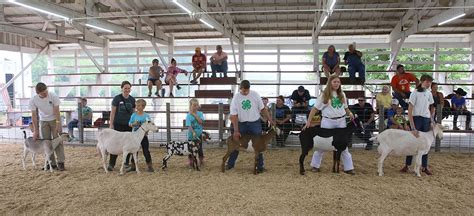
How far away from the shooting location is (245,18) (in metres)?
13.7

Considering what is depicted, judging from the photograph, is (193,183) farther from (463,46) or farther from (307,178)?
(463,46)

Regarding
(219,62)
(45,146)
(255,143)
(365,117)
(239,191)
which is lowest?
(239,191)

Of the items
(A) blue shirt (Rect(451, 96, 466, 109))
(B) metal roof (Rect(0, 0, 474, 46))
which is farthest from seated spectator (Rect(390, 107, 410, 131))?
(B) metal roof (Rect(0, 0, 474, 46))

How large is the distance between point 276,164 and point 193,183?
2.00m

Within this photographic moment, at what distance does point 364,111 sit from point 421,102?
9.17 ft

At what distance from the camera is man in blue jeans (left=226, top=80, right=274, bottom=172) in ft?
19.0

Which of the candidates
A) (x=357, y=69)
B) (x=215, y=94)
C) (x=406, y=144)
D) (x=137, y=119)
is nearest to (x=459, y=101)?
(x=357, y=69)

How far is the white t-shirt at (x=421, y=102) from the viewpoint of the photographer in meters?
5.66

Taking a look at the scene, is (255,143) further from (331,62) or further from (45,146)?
(331,62)

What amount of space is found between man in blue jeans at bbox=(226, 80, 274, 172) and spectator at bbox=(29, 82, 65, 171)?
3211 mm

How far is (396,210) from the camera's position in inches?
160

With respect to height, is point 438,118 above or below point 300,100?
below

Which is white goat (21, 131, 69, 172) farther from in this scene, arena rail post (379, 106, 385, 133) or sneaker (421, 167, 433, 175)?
arena rail post (379, 106, 385, 133)

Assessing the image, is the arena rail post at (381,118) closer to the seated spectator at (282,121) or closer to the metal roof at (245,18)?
the seated spectator at (282,121)
